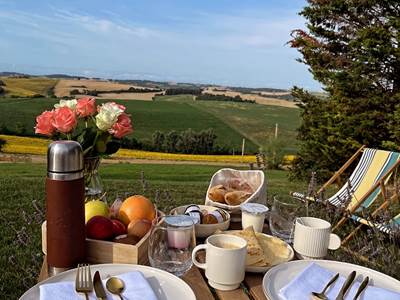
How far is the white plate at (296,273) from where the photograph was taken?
→ 1164 mm

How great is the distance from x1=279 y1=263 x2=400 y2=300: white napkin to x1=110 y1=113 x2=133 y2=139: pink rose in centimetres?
95

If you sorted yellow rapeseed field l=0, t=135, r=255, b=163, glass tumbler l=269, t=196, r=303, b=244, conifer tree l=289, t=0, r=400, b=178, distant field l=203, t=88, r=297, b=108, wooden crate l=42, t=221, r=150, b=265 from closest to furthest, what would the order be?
wooden crate l=42, t=221, r=150, b=265 < glass tumbler l=269, t=196, r=303, b=244 < conifer tree l=289, t=0, r=400, b=178 < yellow rapeseed field l=0, t=135, r=255, b=163 < distant field l=203, t=88, r=297, b=108

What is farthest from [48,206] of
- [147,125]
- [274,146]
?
[147,125]

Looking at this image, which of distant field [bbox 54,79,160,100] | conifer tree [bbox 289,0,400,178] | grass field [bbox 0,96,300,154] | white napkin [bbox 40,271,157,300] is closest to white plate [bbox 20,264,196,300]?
white napkin [bbox 40,271,157,300]

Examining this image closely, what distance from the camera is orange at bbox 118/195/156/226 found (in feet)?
5.02

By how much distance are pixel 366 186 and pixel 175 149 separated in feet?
66.0

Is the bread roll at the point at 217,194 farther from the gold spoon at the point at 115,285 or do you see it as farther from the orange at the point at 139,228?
the gold spoon at the point at 115,285

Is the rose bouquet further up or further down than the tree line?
further up

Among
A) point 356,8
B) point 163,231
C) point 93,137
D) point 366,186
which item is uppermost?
point 356,8

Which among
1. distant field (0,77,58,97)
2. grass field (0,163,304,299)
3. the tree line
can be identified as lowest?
the tree line

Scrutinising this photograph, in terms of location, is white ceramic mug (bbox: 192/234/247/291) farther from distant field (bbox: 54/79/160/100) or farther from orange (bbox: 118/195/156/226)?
distant field (bbox: 54/79/160/100)

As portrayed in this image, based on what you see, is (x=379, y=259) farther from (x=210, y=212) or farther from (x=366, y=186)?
(x=366, y=186)

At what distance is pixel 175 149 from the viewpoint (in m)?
24.6

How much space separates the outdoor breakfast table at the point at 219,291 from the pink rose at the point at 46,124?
59 centimetres
